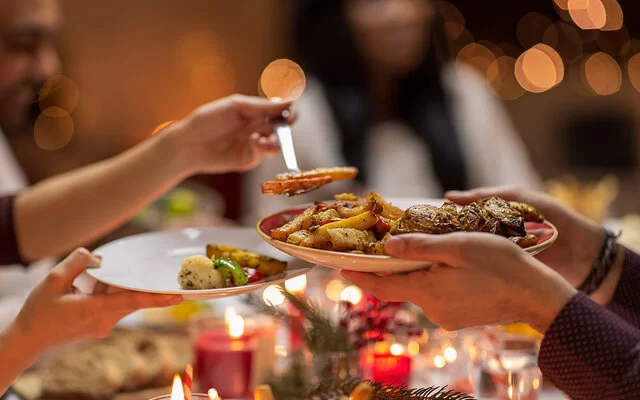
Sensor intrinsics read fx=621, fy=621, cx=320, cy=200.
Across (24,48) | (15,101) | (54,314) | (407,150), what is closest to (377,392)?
(54,314)

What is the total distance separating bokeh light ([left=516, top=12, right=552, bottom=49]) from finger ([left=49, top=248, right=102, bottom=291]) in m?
5.79

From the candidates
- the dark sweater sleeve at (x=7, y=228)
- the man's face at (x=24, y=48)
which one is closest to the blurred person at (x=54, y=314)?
the dark sweater sleeve at (x=7, y=228)

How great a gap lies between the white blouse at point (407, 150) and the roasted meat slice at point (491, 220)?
76.4 inches

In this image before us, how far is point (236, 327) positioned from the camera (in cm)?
125

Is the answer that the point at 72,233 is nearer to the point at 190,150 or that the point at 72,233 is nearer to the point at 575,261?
the point at 190,150

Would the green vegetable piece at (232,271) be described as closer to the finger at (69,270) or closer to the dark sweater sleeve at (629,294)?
the finger at (69,270)

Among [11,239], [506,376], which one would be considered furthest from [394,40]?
[506,376]

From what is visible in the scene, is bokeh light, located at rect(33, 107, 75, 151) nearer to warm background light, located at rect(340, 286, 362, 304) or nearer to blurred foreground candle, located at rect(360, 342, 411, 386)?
warm background light, located at rect(340, 286, 362, 304)

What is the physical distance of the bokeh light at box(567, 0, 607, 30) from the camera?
18.7 feet

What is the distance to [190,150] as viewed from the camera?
140cm

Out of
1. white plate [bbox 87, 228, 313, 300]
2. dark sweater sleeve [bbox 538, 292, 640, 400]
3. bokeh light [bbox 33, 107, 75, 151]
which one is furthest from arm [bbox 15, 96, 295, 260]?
bokeh light [bbox 33, 107, 75, 151]

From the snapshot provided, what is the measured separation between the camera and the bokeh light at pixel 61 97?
5496 millimetres

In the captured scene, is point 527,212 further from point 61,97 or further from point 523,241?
point 61,97

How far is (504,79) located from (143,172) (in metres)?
5.72
